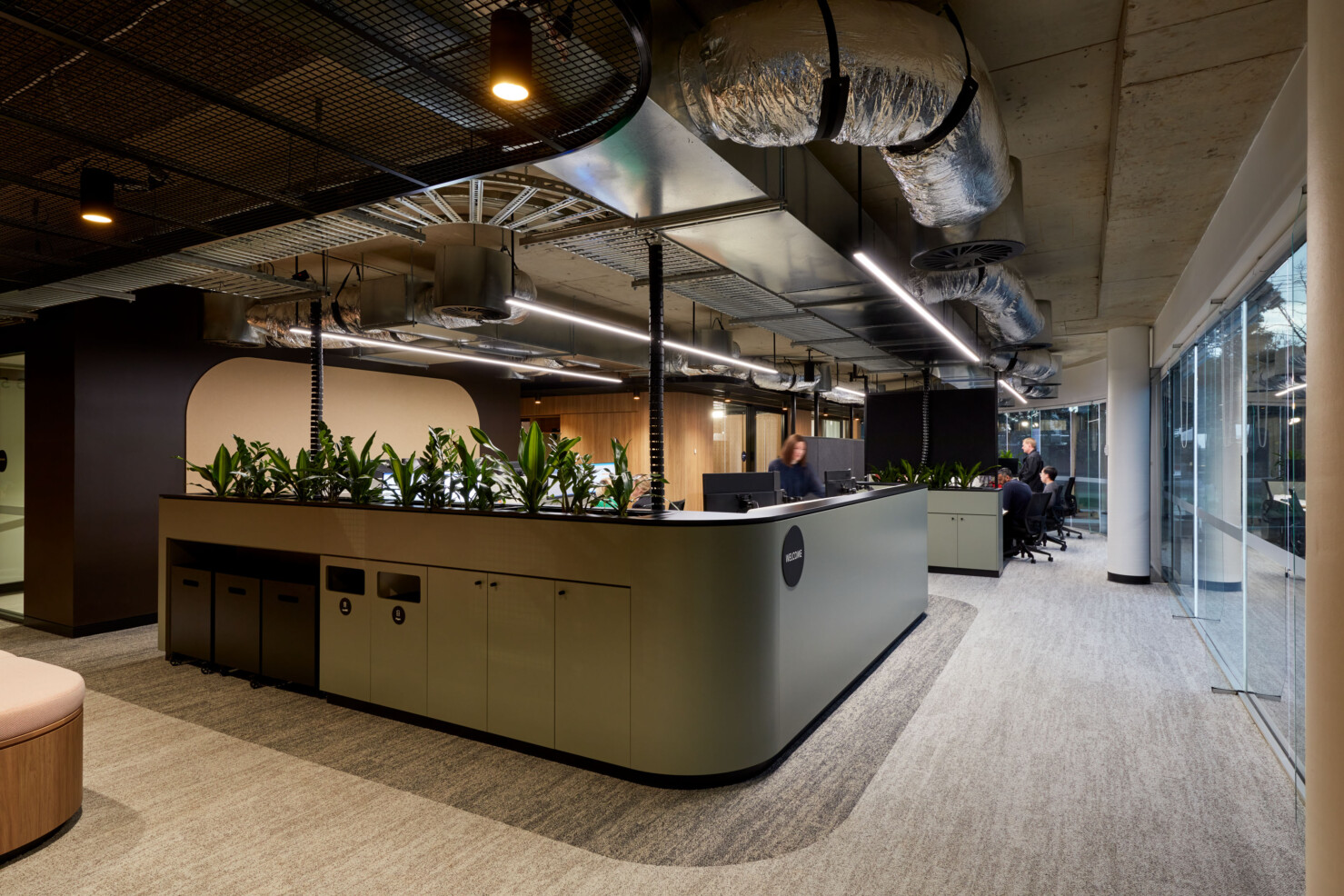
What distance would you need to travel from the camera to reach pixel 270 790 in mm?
2936

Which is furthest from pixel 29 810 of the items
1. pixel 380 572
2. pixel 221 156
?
pixel 221 156

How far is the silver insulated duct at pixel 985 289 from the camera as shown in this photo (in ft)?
16.3

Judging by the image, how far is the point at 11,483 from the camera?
21.1 feet

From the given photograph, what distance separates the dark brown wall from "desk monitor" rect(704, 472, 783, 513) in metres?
4.93

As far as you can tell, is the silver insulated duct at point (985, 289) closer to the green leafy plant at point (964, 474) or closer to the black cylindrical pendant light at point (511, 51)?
the green leafy plant at point (964, 474)

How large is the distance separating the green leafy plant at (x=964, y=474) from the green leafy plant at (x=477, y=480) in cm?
629

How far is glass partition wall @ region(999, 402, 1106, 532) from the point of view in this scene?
40.3 ft

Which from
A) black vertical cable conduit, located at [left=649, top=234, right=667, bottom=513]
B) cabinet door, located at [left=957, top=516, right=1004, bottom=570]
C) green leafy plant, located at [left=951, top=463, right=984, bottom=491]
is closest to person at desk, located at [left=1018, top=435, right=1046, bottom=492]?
green leafy plant, located at [left=951, top=463, right=984, bottom=491]

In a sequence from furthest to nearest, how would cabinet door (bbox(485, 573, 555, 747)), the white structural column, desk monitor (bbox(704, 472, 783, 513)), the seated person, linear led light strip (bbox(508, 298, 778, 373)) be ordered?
the seated person, the white structural column, linear led light strip (bbox(508, 298, 778, 373)), desk monitor (bbox(704, 472, 783, 513)), cabinet door (bbox(485, 573, 555, 747))

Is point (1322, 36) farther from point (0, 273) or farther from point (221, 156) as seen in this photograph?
point (0, 273)

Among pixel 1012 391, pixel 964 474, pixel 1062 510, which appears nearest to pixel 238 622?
pixel 964 474

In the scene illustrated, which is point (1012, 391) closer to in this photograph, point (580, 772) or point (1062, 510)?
point (1062, 510)

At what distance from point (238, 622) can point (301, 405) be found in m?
4.12

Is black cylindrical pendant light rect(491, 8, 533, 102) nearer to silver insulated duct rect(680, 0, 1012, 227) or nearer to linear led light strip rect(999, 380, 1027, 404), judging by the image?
silver insulated duct rect(680, 0, 1012, 227)
